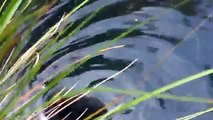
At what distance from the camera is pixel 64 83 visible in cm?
217

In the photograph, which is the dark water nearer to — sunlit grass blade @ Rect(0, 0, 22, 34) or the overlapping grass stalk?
the overlapping grass stalk

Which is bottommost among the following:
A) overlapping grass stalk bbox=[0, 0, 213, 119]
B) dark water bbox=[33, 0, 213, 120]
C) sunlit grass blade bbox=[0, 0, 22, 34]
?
dark water bbox=[33, 0, 213, 120]

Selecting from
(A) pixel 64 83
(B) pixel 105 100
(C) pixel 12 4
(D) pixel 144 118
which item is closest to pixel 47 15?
(A) pixel 64 83

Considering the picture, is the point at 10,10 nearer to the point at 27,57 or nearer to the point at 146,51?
the point at 27,57

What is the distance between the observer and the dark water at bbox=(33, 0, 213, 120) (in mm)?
2107

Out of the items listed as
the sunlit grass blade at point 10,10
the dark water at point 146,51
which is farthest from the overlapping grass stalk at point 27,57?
the dark water at point 146,51

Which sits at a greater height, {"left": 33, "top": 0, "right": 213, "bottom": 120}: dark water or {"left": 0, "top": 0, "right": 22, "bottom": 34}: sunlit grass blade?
{"left": 0, "top": 0, "right": 22, "bottom": 34}: sunlit grass blade

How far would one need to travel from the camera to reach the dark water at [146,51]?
2.11 metres

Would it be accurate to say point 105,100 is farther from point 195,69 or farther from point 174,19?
point 174,19

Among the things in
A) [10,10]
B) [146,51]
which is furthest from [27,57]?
[146,51]

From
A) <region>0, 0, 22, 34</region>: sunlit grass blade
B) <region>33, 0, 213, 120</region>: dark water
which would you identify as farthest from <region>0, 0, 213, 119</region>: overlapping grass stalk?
<region>33, 0, 213, 120</region>: dark water

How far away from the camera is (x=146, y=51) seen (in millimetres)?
2328

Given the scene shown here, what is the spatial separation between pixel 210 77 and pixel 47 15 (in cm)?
84

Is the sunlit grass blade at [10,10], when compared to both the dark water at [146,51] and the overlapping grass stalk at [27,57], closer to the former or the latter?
the overlapping grass stalk at [27,57]
